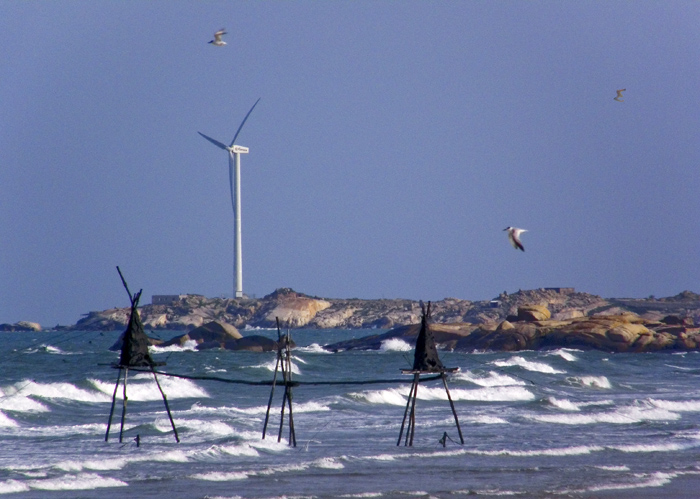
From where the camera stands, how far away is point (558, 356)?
2936 inches

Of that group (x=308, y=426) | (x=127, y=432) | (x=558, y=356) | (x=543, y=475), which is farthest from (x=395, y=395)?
(x=558, y=356)

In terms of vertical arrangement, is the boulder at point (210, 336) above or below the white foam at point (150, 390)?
above

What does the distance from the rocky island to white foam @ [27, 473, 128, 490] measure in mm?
24242

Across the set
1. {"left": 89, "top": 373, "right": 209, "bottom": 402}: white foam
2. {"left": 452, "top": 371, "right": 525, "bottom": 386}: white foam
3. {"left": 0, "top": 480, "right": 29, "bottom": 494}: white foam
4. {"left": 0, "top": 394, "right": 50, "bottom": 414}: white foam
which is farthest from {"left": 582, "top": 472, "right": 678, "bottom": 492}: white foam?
{"left": 452, "top": 371, "right": 525, "bottom": 386}: white foam

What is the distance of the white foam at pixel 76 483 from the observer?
2334 cm

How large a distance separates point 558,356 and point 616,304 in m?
80.2

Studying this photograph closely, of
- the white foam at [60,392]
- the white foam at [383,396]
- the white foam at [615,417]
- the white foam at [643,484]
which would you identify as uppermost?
the white foam at [60,392]

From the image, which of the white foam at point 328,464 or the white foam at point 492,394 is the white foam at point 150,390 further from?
the white foam at point 328,464

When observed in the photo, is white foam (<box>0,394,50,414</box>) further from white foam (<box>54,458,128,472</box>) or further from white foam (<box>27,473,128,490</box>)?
white foam (<box>27,473,128,490</box>)

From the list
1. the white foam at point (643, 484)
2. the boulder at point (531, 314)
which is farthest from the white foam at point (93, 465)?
the boulder at point (531, 314)

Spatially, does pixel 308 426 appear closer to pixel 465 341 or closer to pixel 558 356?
pixel 558 356

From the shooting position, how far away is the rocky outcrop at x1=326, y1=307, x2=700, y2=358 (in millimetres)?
88000

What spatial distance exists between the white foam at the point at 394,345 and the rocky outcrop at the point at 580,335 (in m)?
3.47

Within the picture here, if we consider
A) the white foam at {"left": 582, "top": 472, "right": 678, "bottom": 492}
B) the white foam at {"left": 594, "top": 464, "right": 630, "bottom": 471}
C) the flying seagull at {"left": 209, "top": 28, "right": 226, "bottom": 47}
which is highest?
the flying seagull at {"left": 209, "top": 28, "right": 226, "bottom": 47}
